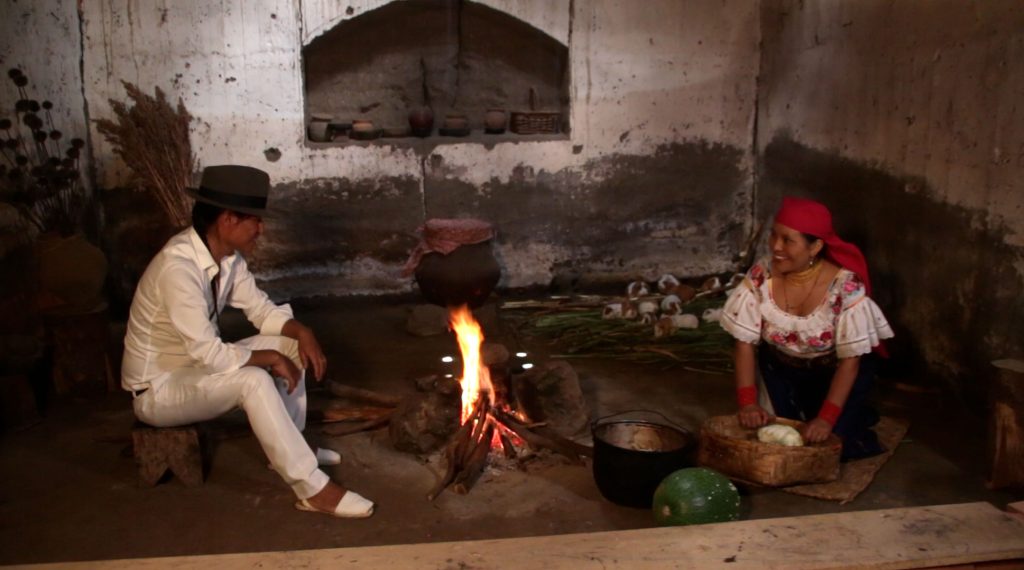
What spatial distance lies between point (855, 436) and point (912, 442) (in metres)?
0.42

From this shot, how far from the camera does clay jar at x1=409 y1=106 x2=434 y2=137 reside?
24.0 ft

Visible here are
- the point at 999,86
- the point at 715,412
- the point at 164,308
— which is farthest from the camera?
the point at 715,412

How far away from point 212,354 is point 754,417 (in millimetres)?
2362

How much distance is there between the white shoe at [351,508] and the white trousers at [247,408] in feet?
0.31

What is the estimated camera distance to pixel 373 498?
4.00 m

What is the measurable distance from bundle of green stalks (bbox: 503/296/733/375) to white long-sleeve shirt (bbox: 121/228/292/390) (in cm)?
262

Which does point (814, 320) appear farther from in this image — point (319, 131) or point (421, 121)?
point (319, 131)

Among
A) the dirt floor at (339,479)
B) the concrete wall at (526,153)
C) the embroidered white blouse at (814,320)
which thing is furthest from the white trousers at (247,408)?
the concrete wall at (526,153)

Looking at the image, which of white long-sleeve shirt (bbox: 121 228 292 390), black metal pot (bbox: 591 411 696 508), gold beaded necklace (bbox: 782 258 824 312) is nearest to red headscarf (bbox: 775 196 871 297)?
gold beaded necklace (bbox: 782 258 824 312)

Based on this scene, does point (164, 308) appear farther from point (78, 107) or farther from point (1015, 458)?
point (1015, 458)

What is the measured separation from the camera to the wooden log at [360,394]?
16.3 ft

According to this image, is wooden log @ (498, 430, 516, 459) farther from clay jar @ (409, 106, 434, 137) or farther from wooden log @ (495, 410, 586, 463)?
clay jar @ (409, 106, 434, 137)

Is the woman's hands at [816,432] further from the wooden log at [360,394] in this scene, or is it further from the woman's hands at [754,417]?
the wooden log at [360,394]

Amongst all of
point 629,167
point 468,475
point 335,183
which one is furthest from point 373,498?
point 629,167
